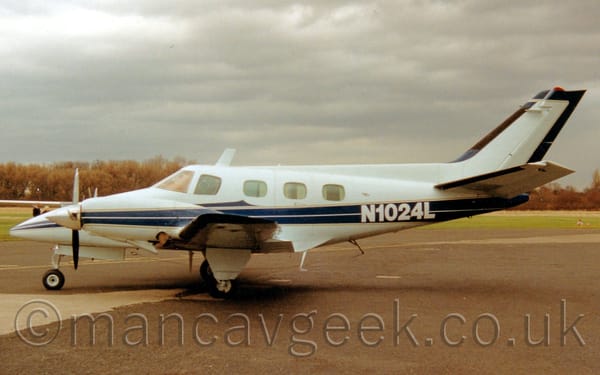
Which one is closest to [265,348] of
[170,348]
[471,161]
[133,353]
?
[170,348]

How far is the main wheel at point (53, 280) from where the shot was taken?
11.6 meters

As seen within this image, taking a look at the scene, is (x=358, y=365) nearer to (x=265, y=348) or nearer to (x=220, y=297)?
(x=265, y=348)

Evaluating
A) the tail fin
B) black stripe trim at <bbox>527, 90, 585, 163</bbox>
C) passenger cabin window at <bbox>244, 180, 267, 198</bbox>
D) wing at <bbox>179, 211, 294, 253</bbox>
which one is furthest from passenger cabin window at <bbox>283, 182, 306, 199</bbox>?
black stripe trim at <bbox>527, 90, 585, 163</bbox>

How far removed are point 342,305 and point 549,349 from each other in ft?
13.0

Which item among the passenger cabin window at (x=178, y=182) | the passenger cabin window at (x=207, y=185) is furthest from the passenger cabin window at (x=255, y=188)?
the passenger cabin window at (x=178, y=182)

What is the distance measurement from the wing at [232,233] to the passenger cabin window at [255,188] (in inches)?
47.1

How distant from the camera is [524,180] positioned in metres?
11.6

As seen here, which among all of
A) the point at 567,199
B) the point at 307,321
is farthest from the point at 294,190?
the point at 567,199

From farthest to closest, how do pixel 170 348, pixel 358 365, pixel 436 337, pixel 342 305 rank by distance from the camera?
pixel 342 305, pixel 436 337, pixel 170 348, pixel 358 365

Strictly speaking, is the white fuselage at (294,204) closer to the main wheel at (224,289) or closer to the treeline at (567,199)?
the main wheel at (224,289)

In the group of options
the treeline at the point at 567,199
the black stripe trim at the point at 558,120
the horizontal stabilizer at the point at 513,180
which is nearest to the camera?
the horizontal stabilizer at the point at 513,180

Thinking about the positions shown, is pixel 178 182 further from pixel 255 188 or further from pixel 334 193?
pixel 334 193

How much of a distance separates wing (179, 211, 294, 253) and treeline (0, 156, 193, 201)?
4.57m

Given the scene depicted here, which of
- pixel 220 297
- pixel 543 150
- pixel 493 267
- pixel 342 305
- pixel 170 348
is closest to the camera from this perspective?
pixel 170 348
